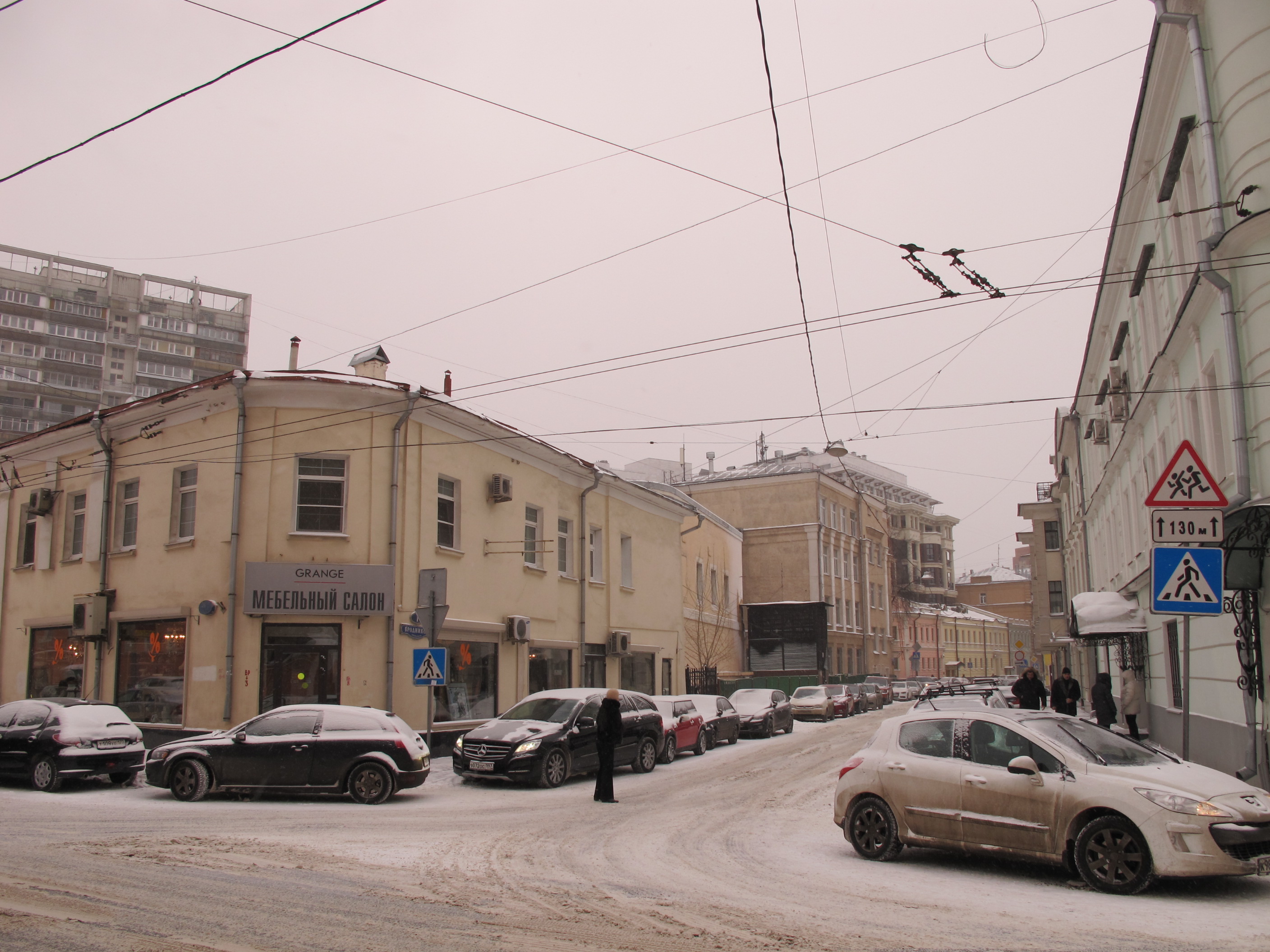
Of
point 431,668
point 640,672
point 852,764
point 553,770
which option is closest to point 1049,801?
point 852,764

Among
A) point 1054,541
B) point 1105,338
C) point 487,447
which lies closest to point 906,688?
point 1054,541

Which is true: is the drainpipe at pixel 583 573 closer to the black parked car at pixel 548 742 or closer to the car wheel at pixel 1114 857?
the black parked car at pixel 548 742

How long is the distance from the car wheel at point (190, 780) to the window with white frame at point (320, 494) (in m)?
5.82

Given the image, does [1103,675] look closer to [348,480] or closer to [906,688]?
[348,480]

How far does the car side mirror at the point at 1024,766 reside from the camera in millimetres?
8539

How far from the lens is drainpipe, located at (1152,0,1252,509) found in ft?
40.9

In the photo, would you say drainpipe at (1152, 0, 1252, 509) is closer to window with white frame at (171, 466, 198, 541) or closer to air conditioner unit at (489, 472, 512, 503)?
air conditioner unit at (489, 472, 512, 503)

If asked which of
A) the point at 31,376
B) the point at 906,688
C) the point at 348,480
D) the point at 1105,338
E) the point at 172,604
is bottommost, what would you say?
the point at 906,688

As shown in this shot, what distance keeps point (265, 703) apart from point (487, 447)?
7.50 meters

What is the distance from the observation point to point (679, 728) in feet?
70.8

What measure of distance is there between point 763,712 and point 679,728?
7.94m

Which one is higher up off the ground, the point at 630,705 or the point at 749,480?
the point at 749,480

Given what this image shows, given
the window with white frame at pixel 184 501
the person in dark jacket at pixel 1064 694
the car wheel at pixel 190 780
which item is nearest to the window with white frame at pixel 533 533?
the window with white frame at pixel 184 501

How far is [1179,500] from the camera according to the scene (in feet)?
31.6
